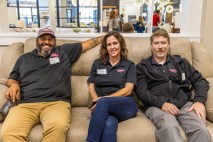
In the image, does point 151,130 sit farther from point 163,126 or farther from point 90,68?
point 90,68

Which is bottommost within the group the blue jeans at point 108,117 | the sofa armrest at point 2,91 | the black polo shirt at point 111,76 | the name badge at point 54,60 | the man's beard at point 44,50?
the blue jeans at point 108,117

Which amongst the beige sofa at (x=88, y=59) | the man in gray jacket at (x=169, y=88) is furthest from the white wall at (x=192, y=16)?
the man in gray jacket at (x=169, y=88)

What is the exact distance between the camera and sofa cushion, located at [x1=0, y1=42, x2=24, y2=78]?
2.24m

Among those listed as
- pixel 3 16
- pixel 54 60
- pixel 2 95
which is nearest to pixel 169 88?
pixel 54 60

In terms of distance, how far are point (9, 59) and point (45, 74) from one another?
1.62 feet

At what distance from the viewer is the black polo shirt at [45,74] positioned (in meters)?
1.99

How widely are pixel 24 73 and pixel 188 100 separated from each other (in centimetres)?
147

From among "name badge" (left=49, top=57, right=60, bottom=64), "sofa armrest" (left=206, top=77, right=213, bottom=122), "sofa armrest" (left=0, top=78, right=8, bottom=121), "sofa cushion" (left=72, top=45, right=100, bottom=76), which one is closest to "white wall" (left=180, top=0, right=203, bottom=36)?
"sofa armrest" (left=206, top=77, right=213, bottom=122)

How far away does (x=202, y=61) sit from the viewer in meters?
2.21

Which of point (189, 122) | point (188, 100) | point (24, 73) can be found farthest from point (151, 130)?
point (24, 73)

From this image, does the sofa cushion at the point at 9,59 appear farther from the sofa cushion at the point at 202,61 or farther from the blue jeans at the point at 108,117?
the sofa cushion at the point at 202,61

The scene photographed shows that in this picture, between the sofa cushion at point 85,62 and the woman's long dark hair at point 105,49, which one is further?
the sofa cushion at point 85,62

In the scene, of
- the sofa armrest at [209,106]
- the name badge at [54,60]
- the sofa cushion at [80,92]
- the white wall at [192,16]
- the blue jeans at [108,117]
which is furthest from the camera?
the white wall at [192,16]

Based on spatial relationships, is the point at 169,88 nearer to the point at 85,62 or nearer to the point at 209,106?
the point at 209,106
